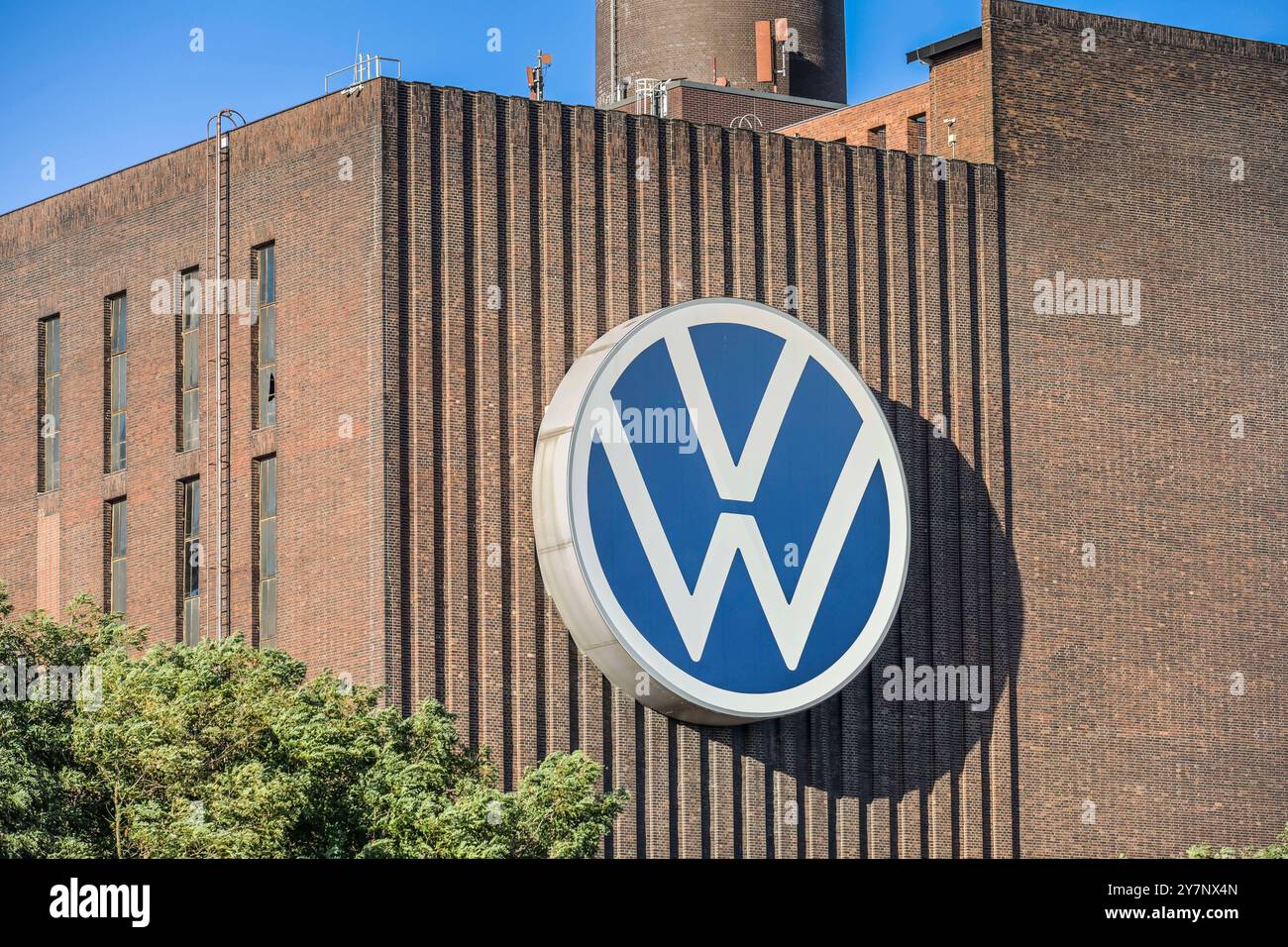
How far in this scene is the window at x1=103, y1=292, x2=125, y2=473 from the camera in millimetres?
46500

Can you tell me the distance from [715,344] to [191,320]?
1044cm

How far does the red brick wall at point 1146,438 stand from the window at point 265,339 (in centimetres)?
1447

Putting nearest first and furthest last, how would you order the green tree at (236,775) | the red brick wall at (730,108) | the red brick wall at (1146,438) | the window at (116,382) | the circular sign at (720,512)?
the green tree at (236,775), the circular sign at (720,512), the red brick wall at (1146,438), the window at (116,382), the red brick wall at (730,108)

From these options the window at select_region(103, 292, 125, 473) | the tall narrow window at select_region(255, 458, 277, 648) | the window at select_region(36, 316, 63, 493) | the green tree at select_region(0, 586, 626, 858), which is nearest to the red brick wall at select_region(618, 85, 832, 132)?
the window at select_region(103, 292, 125, 473)

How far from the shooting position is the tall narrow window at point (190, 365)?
4438 centimetres

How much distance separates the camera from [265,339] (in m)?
42.9

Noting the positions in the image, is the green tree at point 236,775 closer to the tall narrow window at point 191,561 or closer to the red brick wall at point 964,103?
the tall narrow window at point 191,561

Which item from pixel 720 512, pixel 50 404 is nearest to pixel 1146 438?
pixel 720 512

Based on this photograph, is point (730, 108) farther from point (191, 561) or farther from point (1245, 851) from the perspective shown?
point (1245, 851)

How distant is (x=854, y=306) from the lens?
44.9 metres

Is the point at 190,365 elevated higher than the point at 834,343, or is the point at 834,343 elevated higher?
the point at 834,343

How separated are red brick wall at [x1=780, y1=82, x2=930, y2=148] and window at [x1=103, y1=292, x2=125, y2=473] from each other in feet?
→ 58.2

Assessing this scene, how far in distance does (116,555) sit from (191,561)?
9.21ft

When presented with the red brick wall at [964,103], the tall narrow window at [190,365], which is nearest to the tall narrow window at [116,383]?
the tall narrow window at [190,365]
